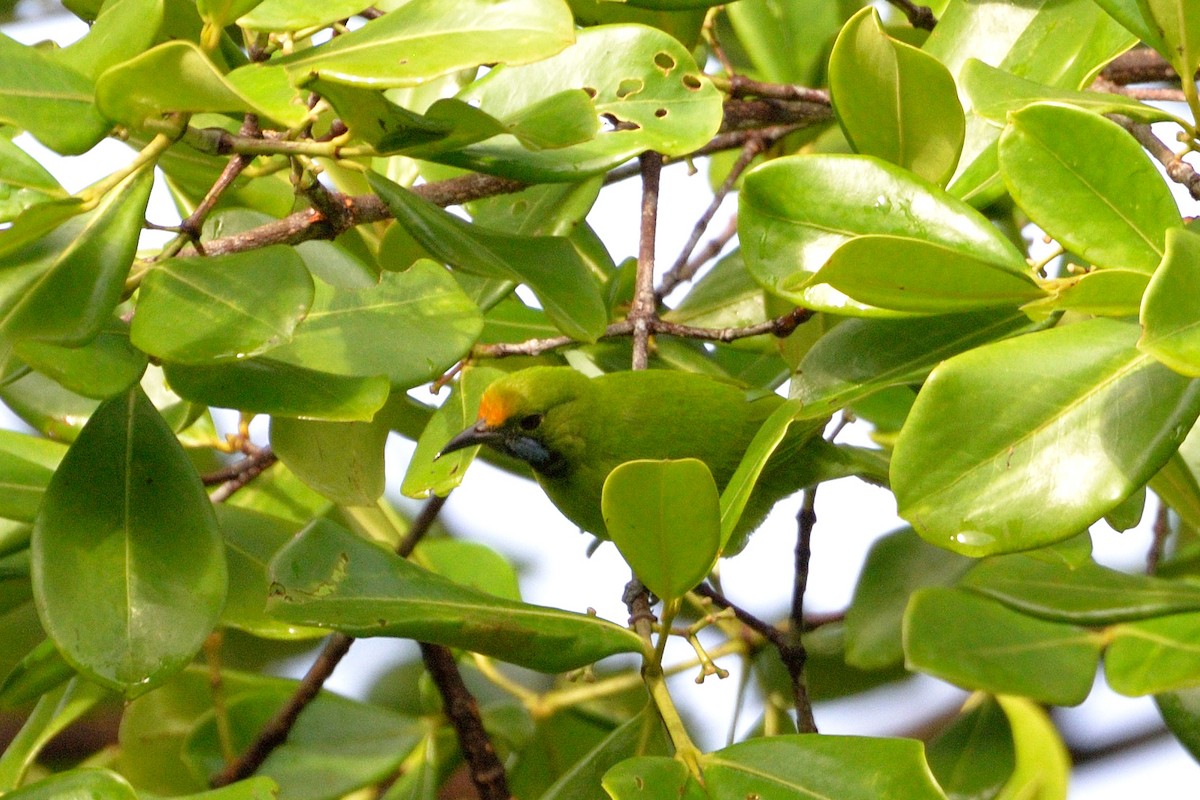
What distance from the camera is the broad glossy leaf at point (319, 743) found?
2.76 metres

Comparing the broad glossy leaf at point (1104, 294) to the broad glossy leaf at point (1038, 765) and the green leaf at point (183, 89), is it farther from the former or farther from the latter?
the green leaf at point (183, 89)

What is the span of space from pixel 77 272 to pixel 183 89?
0.33 meters

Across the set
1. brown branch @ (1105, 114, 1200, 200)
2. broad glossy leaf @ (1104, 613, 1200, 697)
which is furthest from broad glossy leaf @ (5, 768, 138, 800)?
brown branch @ (1105, 114, 1200, 200)

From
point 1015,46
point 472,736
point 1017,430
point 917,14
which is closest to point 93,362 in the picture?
point 1017,430

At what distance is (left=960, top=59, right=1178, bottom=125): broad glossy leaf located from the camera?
169 cm

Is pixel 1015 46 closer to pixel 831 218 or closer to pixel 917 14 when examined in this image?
pixel 917 14

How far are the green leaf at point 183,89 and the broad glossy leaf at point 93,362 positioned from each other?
299 millimetres

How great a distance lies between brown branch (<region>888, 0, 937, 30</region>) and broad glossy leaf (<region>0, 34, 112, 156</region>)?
1774 millimetres

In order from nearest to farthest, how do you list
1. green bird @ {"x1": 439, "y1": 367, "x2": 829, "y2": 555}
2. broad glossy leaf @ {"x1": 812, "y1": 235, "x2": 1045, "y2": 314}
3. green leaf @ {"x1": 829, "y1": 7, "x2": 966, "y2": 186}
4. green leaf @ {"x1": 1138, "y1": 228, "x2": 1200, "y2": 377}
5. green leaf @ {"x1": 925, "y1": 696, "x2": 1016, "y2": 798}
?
green leaf @ {"x1": 1138, "y1": 228, "x2": 1200, "y2": 377} → broad glossy leaf @ {"x1": 812, "y1": 235, "x2": 1045, "y2": 314} → green leaf @ {"x1": 829, "y1": 7, "x2": 966, "y2": 186} → green leaf @ {"x1": 925, "y1": 696, "x2": 1016, "y2": 798} → green bird @ {"x1": 439, "y1": 367, "x2": 829, "y2": 555}

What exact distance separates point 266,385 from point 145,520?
0.29 metres

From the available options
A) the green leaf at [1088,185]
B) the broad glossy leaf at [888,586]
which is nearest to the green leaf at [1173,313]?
the green leaf at [1088,185]

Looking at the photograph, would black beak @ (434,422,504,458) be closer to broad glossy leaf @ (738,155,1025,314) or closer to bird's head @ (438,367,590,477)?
bird's head @ (438,367,590,477)

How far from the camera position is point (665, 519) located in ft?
5.32

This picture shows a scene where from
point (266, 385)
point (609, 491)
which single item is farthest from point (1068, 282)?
point (266, 385)
